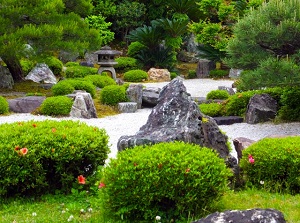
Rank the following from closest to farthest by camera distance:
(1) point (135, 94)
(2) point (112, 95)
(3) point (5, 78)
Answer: (2) point (112, 95)
(1) point (135, 94)
(3) point (5, 78)

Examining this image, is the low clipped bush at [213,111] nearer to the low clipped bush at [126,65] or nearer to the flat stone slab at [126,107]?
the flat stone slab at [126,107]

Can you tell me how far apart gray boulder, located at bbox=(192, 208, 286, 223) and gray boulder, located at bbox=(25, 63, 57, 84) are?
44.3 feet

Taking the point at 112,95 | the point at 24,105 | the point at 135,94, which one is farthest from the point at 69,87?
the point at 135,94

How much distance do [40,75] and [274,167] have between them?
1241 centimetres

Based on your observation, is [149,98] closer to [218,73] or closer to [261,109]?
[261,109]

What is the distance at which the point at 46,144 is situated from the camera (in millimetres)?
4383

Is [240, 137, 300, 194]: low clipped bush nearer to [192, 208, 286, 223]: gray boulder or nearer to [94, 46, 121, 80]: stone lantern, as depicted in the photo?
[192, 208, 286, 223]: gray boulder

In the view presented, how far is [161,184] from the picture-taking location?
3469mm

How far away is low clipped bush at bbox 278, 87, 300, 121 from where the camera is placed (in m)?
9.45

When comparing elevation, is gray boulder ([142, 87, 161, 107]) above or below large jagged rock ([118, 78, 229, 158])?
below

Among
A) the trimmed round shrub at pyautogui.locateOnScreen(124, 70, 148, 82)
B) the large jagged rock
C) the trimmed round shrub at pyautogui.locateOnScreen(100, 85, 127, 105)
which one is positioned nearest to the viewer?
the large jagged rock

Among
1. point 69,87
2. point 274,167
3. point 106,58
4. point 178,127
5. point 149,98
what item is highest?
point 106,58

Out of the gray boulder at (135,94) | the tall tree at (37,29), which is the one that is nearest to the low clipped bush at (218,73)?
the tall tree at (37,29)

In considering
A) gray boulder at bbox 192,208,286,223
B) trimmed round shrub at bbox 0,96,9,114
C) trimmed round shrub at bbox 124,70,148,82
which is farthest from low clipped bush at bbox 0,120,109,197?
trimmed round shrub at bbox 124,70,148,82
